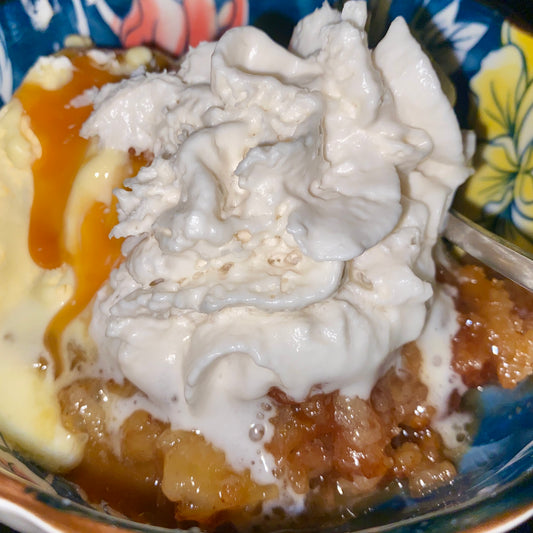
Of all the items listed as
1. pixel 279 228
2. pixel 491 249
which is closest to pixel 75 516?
pixel 279 228

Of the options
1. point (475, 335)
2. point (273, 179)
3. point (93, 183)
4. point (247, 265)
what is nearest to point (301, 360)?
point (247, 265)

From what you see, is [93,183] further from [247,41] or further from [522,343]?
[522,343]

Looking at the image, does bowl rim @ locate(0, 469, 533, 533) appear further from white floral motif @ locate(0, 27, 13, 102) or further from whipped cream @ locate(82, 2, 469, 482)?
white floral motif @ locate(0, 27, 13, 102)

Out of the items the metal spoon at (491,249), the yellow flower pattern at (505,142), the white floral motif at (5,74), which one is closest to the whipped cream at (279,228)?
the metal spoon at (491,249)

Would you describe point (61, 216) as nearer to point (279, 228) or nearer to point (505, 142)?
point (279, 228)

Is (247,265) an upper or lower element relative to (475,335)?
upper

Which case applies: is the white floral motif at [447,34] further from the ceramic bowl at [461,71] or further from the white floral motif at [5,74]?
the white floral motif at [5,74]
